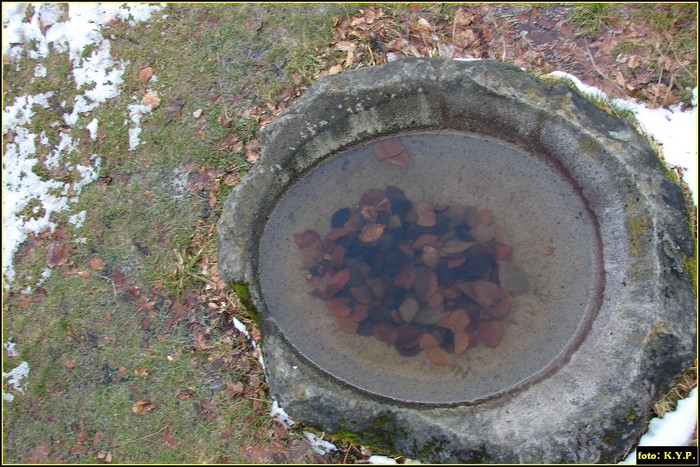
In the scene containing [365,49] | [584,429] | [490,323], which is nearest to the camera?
[584,429]

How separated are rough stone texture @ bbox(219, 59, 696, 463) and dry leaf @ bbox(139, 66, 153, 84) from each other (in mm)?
1349

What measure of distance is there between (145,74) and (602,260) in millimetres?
3001

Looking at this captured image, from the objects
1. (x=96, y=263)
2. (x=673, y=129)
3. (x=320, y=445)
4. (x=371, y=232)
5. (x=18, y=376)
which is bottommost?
(x=18, y=376)

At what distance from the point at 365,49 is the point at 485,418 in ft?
7.30

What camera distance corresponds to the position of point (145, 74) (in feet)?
11.6

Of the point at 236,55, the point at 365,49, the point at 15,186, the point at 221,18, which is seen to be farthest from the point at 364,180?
the point at 15,186

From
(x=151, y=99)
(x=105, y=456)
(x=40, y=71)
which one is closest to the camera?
(x=105, y=456)

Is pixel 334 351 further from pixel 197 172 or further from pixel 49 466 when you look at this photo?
pixel 49 466

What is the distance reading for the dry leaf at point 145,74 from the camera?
3.52 metres

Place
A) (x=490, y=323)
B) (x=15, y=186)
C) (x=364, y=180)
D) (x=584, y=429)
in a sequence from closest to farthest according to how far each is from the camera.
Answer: (x=584, y=429), (x=490, y=323), (x=364, y=180), (x=15, y=186)

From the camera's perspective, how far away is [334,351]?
9.09ft

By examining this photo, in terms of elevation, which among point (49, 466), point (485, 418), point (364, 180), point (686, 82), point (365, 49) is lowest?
point (49, 466)

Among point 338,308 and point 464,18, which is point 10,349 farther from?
point 464,18

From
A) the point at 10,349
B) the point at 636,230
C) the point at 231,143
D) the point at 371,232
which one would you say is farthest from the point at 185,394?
the point at 636,230
